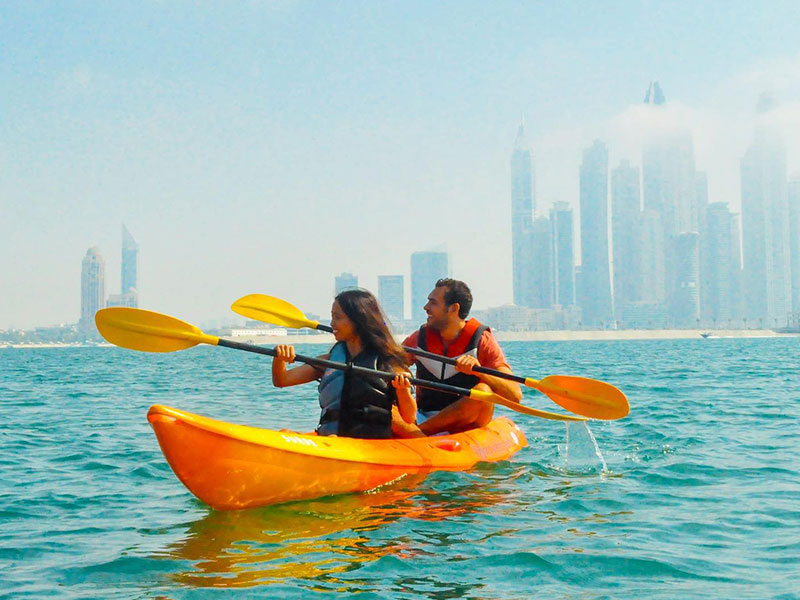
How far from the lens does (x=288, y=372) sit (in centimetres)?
584

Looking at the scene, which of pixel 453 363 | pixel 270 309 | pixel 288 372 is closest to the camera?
pixel 288 372

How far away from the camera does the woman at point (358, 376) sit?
5559 mm

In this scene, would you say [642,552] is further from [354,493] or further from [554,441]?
[554,441]

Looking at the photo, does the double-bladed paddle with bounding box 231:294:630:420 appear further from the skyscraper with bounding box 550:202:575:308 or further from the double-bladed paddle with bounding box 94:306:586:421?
the skyscraper with bounding box 550:202:575:308

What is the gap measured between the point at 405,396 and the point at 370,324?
523 mm

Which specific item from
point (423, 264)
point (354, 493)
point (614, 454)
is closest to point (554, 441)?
point (614, 454)

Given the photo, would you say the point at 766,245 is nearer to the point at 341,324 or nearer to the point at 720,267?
the point at 720,267

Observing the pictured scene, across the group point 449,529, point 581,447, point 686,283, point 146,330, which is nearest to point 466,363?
point 581,447

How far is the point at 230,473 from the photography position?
4.91m

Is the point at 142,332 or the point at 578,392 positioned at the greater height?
the point at 142,332

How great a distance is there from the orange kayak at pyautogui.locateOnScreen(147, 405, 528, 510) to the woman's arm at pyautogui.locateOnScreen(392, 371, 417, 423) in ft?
0.92

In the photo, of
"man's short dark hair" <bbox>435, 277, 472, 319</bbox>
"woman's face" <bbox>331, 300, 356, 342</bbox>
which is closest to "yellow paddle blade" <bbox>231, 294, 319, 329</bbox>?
"man's short dark hair" <bbox>435, 277, 472, 319</bbox>

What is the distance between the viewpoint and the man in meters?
6.61

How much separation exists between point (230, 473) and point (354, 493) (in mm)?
923
